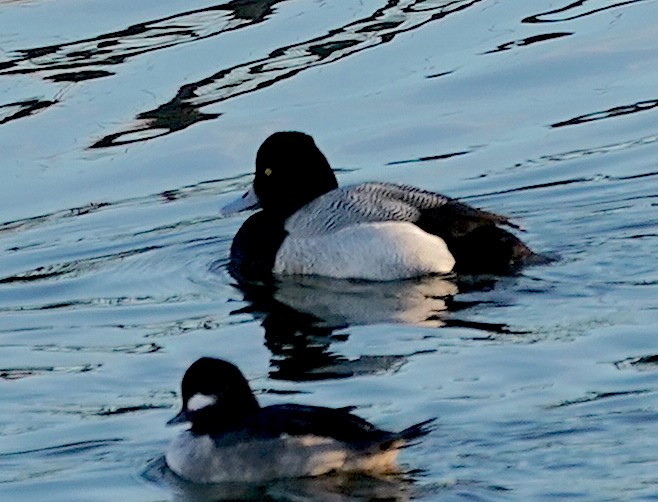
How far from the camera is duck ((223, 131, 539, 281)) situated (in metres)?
13.2

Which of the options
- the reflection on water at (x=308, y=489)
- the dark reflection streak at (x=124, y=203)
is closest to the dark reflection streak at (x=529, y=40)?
the dark reflection streak at (x=124, y=203)

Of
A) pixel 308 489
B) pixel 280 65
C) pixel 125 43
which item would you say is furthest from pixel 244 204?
pixel 308 489

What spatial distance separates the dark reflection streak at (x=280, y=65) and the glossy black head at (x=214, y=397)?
6.72 m

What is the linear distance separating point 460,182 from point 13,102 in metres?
3.91

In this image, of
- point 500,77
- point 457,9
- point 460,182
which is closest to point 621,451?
point 460,182

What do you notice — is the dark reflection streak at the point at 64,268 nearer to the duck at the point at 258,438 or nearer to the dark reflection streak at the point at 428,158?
the dark reflection streak at the point at 428,158

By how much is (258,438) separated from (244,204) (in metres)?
5.06

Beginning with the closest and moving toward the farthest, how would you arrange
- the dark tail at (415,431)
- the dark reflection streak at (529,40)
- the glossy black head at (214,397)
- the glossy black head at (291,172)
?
the dark tail at (415,431) → the glossy black head at (214,397) → the glossy black head at (291,172) → the dark reflection streak at (529,40)

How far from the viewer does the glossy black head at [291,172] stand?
14039 millimetres

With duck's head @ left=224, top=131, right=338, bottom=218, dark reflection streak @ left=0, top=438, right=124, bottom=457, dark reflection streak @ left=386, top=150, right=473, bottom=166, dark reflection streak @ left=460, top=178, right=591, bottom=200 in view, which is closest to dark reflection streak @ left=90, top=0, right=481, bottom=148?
dark reflection streak @ left=386, top=150, right=473, bottom=166

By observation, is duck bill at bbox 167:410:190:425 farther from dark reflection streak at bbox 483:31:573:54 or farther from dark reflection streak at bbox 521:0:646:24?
dark reflection streak at bbox 521:0:646:24

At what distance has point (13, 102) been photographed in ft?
56.0

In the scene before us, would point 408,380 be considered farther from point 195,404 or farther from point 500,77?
point 500,77

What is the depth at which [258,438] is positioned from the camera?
9.37 metres
